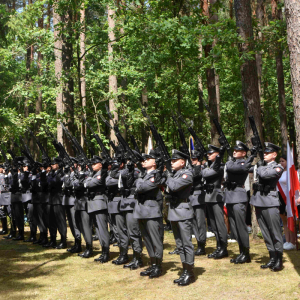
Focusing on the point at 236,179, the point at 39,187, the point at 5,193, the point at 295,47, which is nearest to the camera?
the point at 295,47

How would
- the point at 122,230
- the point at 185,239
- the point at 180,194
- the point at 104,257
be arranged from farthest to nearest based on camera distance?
the point at 104,257 → the point at 122,230 → the point at 180,194 → the point at 185,239

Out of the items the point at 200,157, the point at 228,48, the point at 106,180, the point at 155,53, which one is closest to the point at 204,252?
the point at 200,157

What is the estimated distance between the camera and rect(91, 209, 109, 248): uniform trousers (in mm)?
8484

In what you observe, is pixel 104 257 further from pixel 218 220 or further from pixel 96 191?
pixel 218 220

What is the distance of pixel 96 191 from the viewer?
338 inches

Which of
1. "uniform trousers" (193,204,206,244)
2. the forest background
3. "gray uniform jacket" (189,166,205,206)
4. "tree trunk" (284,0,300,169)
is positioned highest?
the forest background

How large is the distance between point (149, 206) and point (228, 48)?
18.3ft

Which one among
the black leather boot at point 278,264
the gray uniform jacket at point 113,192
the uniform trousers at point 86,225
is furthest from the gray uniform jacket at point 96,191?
the black leather boot at point 278,264

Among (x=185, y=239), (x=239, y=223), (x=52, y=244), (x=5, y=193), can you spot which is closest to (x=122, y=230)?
(x=185, y=239)

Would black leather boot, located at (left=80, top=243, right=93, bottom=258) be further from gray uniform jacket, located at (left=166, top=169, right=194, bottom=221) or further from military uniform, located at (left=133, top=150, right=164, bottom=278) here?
gray uniform jacket, located at (left=166, top=169, right=194, bottom=221)

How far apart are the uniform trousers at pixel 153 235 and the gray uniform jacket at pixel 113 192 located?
1283mm

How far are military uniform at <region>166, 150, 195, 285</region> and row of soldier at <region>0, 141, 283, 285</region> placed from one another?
16 millimetres

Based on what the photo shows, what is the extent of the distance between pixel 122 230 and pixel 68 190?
1951mm

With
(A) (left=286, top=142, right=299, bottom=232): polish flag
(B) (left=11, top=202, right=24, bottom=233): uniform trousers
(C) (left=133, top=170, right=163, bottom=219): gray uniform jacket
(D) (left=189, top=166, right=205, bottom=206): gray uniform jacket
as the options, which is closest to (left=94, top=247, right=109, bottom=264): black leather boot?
(C) (left=133, top=170, right=163, bottom=219): gray uniform jacket
